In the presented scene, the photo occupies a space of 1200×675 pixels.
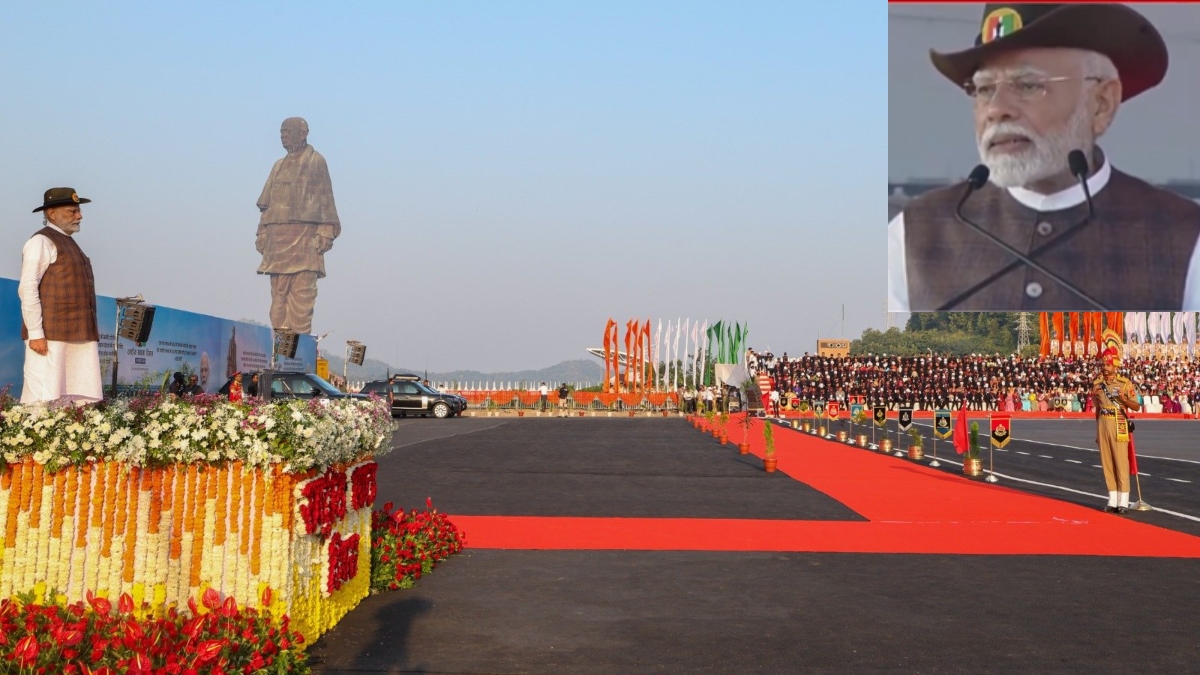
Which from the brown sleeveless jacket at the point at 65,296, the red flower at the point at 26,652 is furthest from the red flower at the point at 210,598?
the brown sleeveless jacket at the point at 65,296

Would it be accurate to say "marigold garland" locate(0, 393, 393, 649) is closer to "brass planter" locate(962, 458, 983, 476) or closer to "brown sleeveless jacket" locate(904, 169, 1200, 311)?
"brass planter" locate(962, 458, 983, 476)

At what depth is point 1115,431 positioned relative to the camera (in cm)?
1509

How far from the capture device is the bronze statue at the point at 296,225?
117 metres

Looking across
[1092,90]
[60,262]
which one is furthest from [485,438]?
[60,262]

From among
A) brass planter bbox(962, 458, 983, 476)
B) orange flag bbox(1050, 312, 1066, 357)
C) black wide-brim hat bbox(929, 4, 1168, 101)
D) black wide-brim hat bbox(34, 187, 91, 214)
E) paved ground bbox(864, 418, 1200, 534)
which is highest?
black wide-brim hat bbox(929, 4, 1168, 101)

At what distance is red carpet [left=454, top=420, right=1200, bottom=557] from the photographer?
37.7 feet

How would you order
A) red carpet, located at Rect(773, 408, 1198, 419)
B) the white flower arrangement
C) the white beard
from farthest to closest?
1. red carpet, located at Rect(773, 408, 1198, 419)
2. the white beard
3. the white flower arrangement

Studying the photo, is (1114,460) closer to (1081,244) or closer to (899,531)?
(899,531)

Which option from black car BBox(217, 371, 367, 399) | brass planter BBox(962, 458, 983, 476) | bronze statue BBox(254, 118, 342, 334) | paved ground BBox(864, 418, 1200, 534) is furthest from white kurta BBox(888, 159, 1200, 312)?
bronze statue BBox(254, 118, 342, 334)

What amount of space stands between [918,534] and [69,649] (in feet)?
30.7

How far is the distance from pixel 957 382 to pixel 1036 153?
1068 inches

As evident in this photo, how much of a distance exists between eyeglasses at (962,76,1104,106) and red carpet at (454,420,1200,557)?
1918cm

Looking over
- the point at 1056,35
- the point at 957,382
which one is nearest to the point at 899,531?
the point at 1056,35

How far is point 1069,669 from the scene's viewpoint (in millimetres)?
6684
